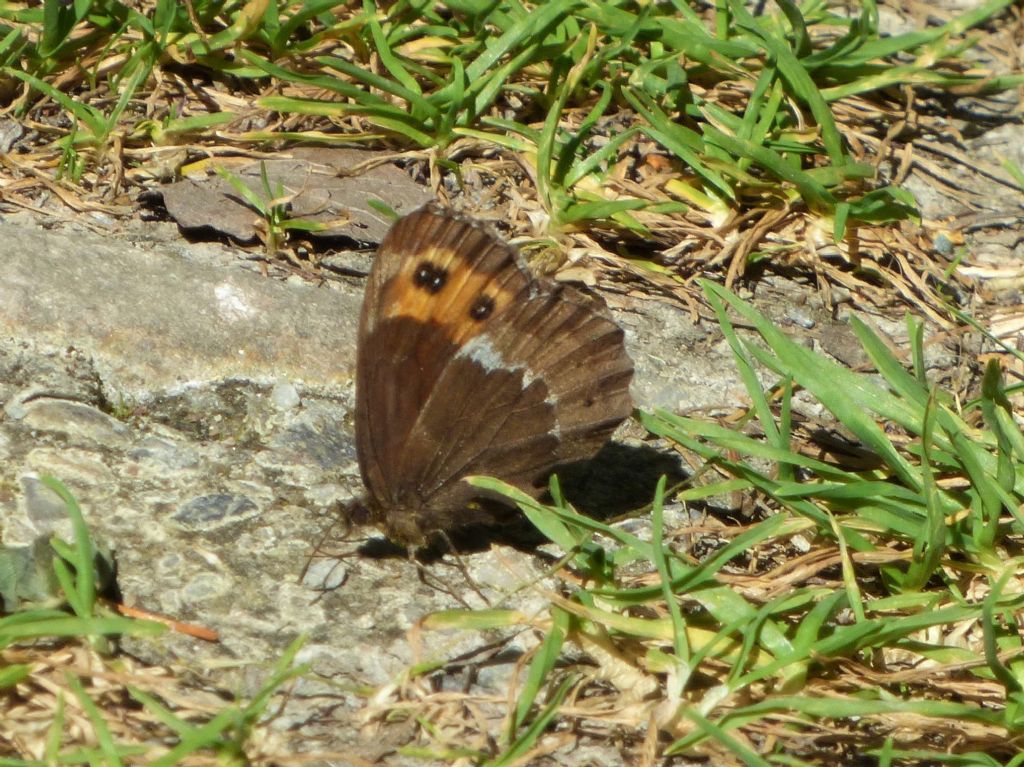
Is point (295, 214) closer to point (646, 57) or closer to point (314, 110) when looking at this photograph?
point (314, 110)

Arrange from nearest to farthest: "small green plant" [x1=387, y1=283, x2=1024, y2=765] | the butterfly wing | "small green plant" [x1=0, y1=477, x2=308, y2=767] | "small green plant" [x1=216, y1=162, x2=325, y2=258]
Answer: "small green plant" [x1=0, y1=477, x2=308, y2=767] < "small green plant" [x1=387, y1=283, x2=1024, y2=765] < the butterfly wing < "small green plant" [x1=216, y1=162, x2=325, y2=258]

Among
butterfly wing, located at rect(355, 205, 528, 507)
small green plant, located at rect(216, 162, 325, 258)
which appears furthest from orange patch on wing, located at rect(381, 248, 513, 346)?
small green plant, located at rect(216, 162, 325, 258)

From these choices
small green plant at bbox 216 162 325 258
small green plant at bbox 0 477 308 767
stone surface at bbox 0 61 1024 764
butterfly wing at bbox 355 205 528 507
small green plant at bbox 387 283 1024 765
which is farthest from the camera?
small green plant at bbox 216 162 325 258

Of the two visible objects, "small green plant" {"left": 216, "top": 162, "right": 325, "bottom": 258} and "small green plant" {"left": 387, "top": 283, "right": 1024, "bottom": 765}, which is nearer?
"small green plant" {"left": 387, "top": 283, "right": 1024, "bottom": 765}

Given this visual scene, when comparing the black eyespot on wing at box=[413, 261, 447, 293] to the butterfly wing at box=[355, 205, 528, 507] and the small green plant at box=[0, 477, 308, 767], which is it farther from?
the small green plant at box=[0, 477, 308, 767]

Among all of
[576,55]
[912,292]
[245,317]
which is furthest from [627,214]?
[245,317]

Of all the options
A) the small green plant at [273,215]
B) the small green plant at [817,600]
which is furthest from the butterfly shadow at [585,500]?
the small green plant at [273,215]

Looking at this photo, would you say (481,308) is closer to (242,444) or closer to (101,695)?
(242,444)

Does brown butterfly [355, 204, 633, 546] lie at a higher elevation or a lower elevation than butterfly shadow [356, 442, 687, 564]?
higher

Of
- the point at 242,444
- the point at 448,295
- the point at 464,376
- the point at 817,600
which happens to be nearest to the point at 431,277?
the point at 448,295
